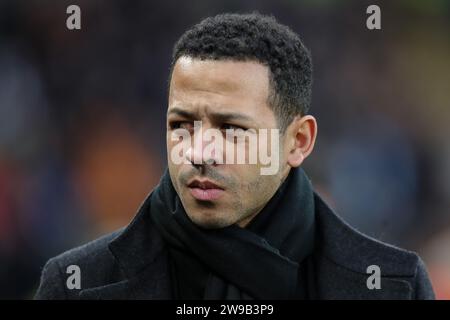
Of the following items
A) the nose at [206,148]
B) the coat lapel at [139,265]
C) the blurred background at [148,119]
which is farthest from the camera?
the blurred background at [148,119]

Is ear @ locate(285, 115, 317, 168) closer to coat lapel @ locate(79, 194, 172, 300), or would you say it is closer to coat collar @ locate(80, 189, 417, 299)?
coat collar @ locate(80, 189, 417, 299)

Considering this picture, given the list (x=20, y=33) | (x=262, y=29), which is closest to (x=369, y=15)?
(x=20, y=33)

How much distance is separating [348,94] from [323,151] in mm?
441

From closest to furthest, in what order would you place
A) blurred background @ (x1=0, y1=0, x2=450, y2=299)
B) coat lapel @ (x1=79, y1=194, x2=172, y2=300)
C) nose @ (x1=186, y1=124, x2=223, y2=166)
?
nose @ (x1=186, y1=124, x2=223, y2=166) < coat lapel @ (x1=79, y1=194, x2=172, y2=300) < blurred background @ (x1=0, y1=0, x2=450, y2=299)

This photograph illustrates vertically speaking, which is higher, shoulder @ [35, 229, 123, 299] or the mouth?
the mouth

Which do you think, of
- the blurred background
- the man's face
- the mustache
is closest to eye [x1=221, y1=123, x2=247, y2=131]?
the man's face

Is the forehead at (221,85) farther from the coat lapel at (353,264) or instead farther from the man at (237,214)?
the coat lapel at (353,264)

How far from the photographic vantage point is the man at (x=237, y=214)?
2.08m

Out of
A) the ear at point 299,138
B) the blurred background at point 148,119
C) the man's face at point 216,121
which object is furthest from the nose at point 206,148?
the blurred background at point 148,119

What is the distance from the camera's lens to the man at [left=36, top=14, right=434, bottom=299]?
2.08m

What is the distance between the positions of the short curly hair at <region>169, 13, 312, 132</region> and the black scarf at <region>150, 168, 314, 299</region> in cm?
28

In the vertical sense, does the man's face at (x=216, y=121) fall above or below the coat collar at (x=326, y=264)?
above

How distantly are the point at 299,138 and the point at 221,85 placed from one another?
38 centimetres

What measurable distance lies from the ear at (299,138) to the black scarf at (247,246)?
0.13 metres
